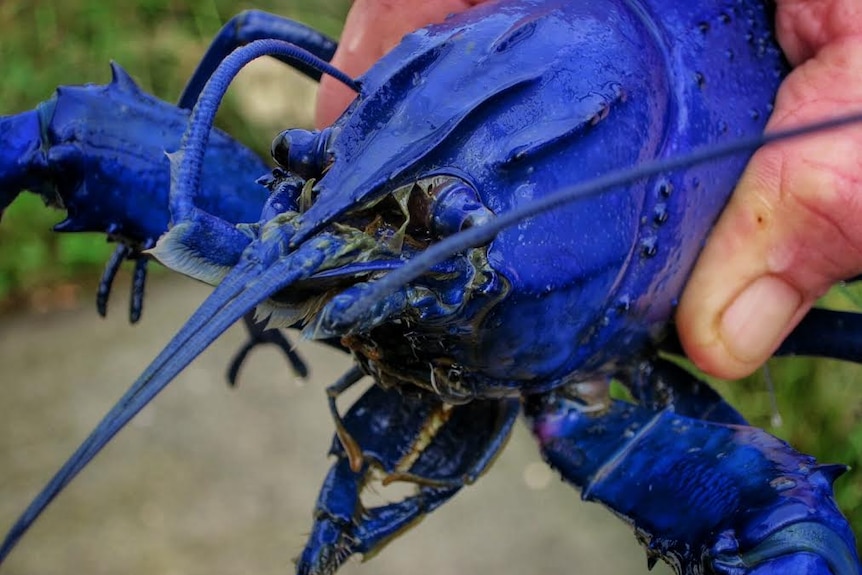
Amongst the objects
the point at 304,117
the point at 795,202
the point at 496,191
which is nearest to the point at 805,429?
the point at 795,202

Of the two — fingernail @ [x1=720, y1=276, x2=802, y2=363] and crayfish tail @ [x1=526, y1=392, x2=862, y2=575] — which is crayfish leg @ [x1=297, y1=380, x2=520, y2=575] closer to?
crayfish tail @ [x1=526, y1=392, x2=862, y2=575]

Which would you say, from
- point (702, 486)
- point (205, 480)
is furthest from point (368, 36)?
point (205, 480)

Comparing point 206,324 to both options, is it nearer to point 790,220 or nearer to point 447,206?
point 447,206

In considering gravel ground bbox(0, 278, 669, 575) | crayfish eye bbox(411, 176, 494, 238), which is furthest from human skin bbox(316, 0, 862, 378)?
gravel ground bbox(0, 278, 669, 575)

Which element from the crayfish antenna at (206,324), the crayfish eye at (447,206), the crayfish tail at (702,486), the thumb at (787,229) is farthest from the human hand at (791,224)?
the crayfish antenna at (206,324)

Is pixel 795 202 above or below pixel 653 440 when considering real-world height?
above

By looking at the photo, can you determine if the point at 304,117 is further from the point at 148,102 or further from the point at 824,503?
the point at 824,503

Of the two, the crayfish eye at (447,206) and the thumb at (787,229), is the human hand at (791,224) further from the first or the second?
the crayfish eye at (447,206)
